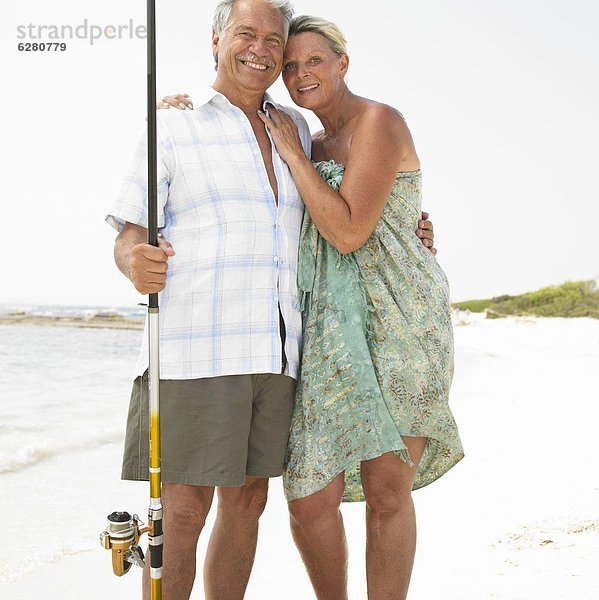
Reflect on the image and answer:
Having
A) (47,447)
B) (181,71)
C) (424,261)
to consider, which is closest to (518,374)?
(181,71)

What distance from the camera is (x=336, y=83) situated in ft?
7.70

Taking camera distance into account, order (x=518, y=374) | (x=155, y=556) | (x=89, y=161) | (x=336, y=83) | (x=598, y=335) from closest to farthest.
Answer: (x=155, y=556), (x=336, y=83), (x=518, y=374), (x=598, y=335), (x=89, y=161)

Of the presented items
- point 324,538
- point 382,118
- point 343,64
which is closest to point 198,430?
point 324,538

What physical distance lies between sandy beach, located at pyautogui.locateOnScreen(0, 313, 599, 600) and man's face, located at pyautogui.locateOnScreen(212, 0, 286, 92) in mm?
1720

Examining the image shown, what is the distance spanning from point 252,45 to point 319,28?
0.74 ft

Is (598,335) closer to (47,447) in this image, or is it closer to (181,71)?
(181,71)

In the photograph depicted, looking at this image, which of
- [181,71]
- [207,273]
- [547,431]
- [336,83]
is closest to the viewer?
[207,273]

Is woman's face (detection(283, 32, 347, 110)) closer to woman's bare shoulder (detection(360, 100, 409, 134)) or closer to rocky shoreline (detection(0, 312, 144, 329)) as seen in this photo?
woman's bare shoulder (detection(360, 100, 409, 134))

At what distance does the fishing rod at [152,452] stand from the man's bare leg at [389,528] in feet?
2.19

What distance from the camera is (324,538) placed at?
2.25 metres

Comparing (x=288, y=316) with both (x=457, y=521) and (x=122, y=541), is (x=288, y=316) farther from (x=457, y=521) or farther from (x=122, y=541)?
(x=457, y=521)

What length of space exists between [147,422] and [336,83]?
3.59ft

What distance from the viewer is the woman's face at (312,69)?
7.55 ft

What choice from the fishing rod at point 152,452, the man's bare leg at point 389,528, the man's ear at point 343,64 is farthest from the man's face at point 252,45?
the man's bare leg at point 389,528
